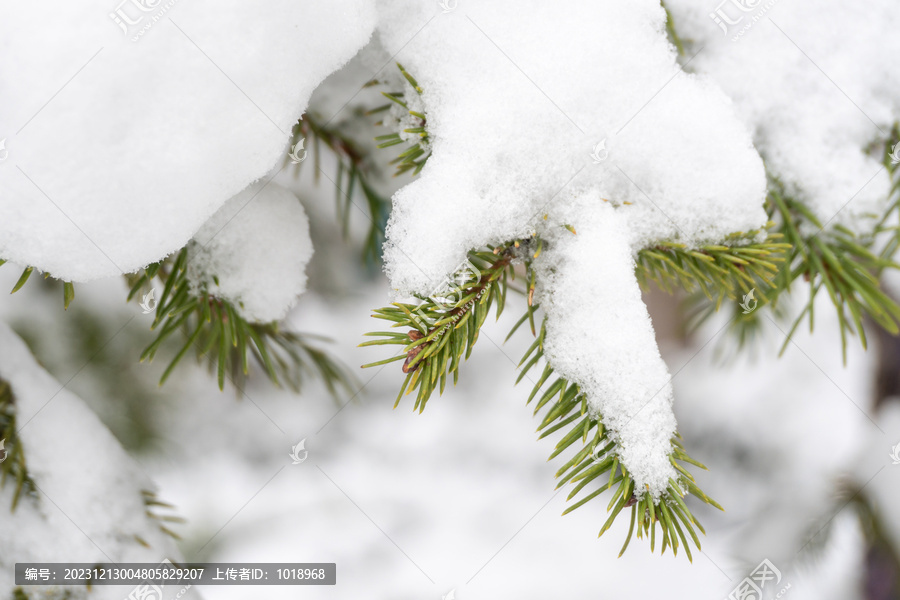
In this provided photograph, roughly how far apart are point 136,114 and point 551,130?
306 millimetres

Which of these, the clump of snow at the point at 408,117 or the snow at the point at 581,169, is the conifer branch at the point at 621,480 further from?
the clump of snow at the point at 408,117

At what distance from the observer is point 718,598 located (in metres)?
1.23

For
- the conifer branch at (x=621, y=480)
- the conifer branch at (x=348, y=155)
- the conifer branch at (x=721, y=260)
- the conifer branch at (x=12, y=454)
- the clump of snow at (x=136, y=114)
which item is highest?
the conifer branch at (x=348, y=155)

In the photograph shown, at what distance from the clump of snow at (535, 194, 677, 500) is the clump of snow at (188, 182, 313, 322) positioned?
27cm

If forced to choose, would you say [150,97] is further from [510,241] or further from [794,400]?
[794,400]

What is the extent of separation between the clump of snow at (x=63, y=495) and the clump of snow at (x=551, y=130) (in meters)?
0.44

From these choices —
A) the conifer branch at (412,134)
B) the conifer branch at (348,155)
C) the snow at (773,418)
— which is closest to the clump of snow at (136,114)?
the conifer branch at (412,134)

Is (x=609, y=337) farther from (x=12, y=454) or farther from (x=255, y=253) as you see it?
(x=12, y=454)

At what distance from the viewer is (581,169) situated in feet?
1.42

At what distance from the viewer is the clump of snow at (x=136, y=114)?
319 millimetres

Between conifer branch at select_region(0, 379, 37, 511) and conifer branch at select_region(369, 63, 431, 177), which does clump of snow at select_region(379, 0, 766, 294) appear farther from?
conifer branch at select_region(0, 379, 37, 511)

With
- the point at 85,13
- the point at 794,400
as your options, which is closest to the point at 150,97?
the point at 85,13

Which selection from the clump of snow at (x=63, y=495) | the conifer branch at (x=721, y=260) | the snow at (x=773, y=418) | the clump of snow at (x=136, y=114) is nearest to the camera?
the clump of snow at (x=136, y=114)

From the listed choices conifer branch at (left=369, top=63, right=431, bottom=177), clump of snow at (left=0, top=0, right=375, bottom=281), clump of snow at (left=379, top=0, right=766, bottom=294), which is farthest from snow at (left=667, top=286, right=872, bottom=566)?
clump of snow at (left=0, top=0, right=375, bottom=281)
